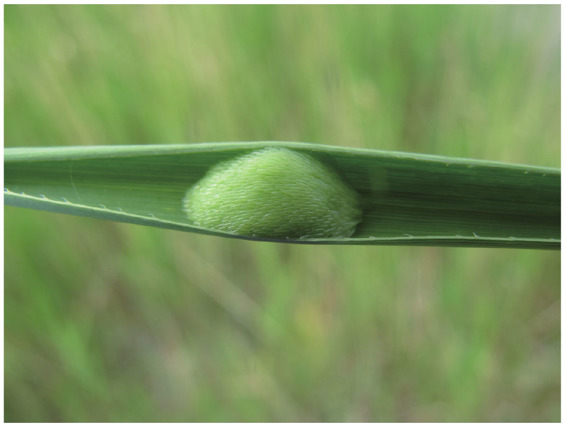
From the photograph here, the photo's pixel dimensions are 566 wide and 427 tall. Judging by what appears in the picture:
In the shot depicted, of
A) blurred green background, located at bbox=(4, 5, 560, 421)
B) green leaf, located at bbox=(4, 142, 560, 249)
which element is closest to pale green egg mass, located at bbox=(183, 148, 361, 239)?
green leaf, located at bbox=(4, 142, 560, 249)

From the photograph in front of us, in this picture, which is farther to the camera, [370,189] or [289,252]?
[289,252]

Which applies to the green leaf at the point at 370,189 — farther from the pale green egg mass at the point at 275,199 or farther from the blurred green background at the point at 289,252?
the blurred green background at the point at 289,252

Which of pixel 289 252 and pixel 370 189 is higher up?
pixel 370 189

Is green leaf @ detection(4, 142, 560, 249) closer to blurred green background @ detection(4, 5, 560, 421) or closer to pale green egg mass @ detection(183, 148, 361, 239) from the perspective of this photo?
pale green egg mass @ detection(183, 148, 361, 239)

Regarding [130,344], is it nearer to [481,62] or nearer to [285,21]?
[285,21]

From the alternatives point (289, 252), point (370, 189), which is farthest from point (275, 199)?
point (289, 252)

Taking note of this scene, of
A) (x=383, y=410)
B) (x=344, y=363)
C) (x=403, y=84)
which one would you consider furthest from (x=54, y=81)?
(x=383, y=410)

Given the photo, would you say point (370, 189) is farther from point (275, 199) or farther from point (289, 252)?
point (289, 252)

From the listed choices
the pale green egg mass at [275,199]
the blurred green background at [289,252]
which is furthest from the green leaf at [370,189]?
the blurred green background at [289,252]
